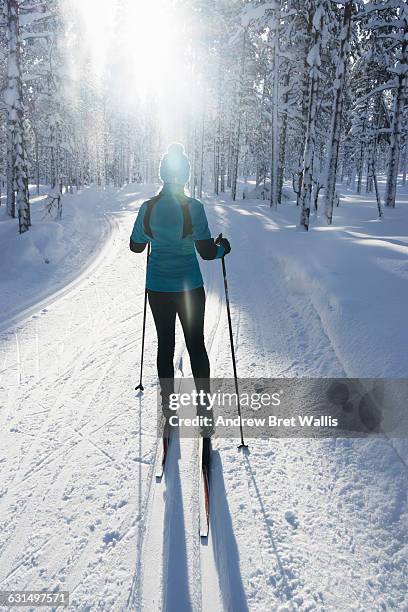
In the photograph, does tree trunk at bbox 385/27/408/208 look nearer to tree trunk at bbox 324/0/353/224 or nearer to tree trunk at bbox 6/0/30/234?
tree trunk at bbox 324/0/353/224

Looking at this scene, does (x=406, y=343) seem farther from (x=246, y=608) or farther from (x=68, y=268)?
(x=68, y=268)

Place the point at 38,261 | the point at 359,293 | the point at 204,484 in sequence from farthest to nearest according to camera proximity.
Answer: the point at 38,261, the point at 359,293, the point at 204,484

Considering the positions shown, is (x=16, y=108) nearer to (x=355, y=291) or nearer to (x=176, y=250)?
(x=355, y=291)

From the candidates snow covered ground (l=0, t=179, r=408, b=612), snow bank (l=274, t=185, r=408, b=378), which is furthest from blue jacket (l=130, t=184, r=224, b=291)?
snow bank (l=274, t=185, r=408, b=378)

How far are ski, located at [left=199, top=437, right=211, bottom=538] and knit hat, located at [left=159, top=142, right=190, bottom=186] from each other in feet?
7.61

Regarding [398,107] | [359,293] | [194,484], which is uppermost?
[398,107]

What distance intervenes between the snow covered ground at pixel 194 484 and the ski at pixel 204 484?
0.06 meters

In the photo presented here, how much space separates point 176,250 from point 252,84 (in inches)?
1211

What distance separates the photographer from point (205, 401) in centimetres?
374

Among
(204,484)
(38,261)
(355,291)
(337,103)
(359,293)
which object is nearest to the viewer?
(204,484)

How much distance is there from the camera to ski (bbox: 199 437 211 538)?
2836mm

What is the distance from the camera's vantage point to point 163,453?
11.6 ft

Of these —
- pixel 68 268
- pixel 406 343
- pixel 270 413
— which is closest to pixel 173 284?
pixel 270 413

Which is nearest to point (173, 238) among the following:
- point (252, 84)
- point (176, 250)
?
point (176, 250)
